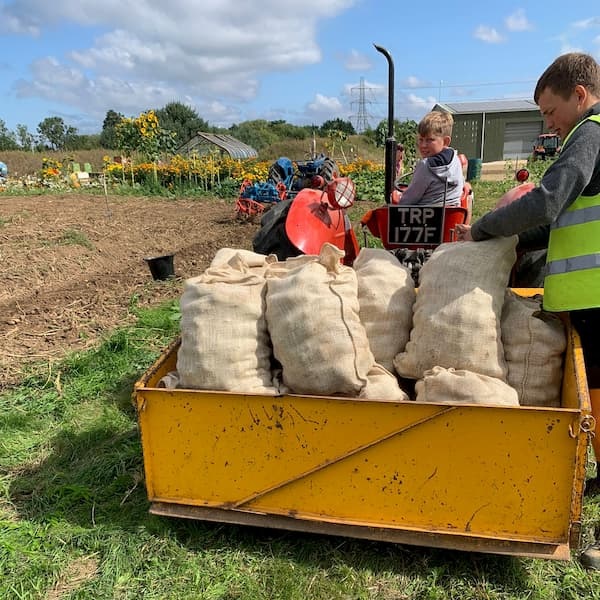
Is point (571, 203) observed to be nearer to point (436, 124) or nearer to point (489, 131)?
point (436, 124)

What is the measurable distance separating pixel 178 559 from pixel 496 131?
4109cm

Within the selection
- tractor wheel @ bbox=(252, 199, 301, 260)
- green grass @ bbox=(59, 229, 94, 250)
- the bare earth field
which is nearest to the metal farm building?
the bare earth field

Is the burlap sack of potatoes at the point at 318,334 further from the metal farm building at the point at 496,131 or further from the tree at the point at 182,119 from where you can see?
the tree at the point at 182,119

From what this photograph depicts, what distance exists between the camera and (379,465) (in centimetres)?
244

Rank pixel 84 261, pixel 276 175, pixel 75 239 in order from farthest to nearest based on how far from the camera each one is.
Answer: pixel 276 175 → pixel 75 239 → pixel 84 261

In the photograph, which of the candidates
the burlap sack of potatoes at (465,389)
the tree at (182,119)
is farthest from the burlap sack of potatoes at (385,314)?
the tree at (182,119)

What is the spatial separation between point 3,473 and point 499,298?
3002mm

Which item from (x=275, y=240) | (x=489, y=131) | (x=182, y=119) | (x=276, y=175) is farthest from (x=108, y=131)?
(x=275, y=240)

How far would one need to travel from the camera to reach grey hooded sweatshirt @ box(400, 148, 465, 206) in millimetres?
4148

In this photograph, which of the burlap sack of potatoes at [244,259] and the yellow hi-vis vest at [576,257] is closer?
the yellow hi-vis vest at [576,257]

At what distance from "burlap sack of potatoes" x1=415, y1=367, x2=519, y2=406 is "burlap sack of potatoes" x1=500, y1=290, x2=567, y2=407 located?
6.1 inches

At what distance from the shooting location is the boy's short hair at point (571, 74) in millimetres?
2482

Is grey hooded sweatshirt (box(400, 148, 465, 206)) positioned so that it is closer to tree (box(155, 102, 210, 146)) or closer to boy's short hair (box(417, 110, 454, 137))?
boy's short hair (box(417, 110, 454, 137))

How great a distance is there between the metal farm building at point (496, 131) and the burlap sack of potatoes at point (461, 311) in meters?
38.0
